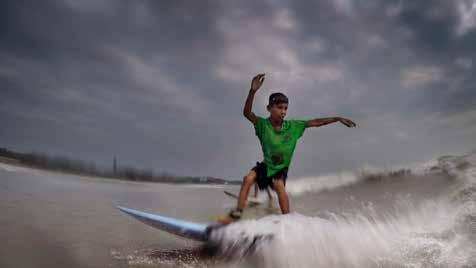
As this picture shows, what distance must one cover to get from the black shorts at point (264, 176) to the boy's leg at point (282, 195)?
0.05 m

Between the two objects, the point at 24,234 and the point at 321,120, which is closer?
the point at 24,234

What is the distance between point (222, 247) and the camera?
3.40 meters

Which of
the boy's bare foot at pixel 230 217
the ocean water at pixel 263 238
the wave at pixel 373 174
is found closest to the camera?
the ocean water at pixel 263 238

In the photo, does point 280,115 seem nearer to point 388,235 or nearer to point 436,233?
point 388,235

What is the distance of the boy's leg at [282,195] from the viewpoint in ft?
13.4

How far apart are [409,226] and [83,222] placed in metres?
5.03

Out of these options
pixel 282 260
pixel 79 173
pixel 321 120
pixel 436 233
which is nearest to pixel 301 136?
pixel 321 120

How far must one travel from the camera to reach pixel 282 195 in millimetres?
4113

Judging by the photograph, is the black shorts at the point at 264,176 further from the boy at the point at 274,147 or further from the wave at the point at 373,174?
the wave at the point at 373,174

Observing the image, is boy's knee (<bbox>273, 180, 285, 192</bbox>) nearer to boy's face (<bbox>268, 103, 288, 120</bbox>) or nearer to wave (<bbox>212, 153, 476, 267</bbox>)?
wave (<bbox>212, 153, 476, 267</bbox>)

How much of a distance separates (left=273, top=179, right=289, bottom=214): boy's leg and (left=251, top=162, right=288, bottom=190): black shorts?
51mm

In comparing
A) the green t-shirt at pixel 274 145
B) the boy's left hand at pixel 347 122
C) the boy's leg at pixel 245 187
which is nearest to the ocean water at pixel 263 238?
the boy's leg at pixel 245 187

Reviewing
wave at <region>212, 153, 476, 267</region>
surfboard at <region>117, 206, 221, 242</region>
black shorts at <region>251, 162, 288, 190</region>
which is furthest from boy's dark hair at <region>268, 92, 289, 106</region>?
surfboard at <region>117, 206, 221, 242</region>

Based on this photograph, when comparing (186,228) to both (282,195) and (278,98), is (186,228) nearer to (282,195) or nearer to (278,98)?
(282,195)
